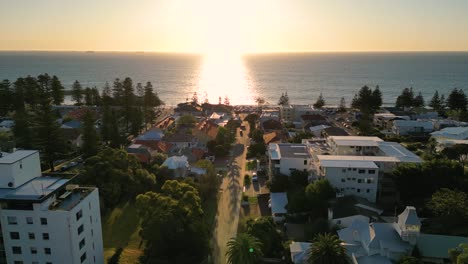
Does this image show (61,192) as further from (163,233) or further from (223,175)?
(223,175)

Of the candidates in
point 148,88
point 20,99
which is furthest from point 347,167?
point 20,99

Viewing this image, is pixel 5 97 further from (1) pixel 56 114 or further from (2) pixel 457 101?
(2) pixel 457 101

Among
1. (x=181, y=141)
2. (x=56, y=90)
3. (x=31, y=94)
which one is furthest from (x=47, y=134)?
(x=56, y=90)

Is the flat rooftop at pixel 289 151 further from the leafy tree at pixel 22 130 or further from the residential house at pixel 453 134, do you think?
the leafy tree at pixel 22 130

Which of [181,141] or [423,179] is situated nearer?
[423,179]

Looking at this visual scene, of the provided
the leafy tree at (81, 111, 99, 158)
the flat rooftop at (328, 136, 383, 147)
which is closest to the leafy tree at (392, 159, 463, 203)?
the flat rooftop at (328, 136, 383, 147)

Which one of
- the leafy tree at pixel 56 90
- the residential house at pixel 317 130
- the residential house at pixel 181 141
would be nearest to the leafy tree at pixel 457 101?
the residential house at pixel 317 130
